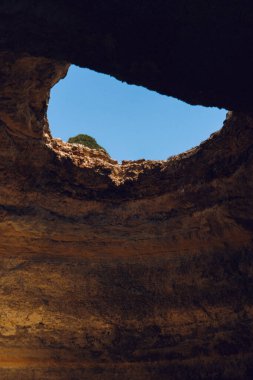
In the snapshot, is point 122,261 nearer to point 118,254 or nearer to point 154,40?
point 118,254

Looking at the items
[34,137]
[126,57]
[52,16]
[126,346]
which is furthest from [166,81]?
[126,346]

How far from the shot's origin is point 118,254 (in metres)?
7.69

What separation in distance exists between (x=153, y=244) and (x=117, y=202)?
97cm

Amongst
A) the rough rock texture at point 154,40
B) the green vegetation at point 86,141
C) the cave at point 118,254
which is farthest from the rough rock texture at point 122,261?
the green vegetation at point 86,141

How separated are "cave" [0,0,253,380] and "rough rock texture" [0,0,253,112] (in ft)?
6.46

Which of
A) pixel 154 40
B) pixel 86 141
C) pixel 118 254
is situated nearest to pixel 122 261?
pixel 118 254

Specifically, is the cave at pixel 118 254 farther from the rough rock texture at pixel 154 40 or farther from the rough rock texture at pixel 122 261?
the rough rock texture at pixel 154 40

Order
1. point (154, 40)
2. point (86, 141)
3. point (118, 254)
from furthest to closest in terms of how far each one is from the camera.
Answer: point (86, 141) → point (118, 254) → point (154, 40)

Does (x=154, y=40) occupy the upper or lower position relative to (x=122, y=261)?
upper

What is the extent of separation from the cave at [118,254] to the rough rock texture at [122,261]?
0.02m

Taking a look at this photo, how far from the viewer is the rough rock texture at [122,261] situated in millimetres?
7039

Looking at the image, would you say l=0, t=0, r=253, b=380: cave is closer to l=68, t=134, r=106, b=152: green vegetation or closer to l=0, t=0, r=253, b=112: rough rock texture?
l=0, t=0, r=253, b=112: rough rock texture

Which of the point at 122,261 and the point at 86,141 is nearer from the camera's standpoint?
the point at 122,261

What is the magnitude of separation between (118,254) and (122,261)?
149mm
